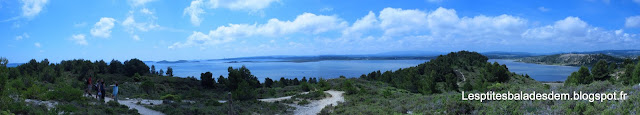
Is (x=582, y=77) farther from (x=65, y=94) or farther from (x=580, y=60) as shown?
(x=580, y=60)

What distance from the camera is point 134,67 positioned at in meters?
54.1

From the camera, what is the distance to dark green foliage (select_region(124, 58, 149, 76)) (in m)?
53.7

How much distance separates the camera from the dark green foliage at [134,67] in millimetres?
53688

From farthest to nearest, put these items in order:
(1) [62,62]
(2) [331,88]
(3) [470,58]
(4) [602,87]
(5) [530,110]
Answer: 1. (3) [470,58]
2. (1) [62,62]
3. (2) [331,88]
4. (4) [602,87]
5. (5) [530,110]

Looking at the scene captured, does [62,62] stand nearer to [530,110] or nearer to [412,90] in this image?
[412,90]

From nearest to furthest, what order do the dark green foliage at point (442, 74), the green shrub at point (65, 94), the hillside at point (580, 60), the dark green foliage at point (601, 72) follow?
the green shrub at point (65, 94) < the dark green foliage at point (442, 74) < the dark green foliage at point (601, 72) < the hillside at point (580, 60)

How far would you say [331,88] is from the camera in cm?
3594

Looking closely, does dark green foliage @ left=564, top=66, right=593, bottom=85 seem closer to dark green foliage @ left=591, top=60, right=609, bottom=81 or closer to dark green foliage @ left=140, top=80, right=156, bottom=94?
dark green foliage @ left=591, top=60, right=609, bottom=81

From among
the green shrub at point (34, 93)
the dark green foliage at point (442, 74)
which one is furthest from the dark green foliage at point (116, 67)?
the green shrub at point (34, 93)

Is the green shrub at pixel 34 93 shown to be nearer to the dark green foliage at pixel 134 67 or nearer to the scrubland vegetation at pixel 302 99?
the scrubland vegetation at pixel 302 99

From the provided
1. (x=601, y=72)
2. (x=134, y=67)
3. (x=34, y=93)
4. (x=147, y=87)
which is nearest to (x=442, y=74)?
(x=601, y=72)

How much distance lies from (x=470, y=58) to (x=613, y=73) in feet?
83.9

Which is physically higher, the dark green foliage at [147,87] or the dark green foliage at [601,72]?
the dark green foliage at [601,72]

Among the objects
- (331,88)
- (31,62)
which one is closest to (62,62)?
(31,62)
